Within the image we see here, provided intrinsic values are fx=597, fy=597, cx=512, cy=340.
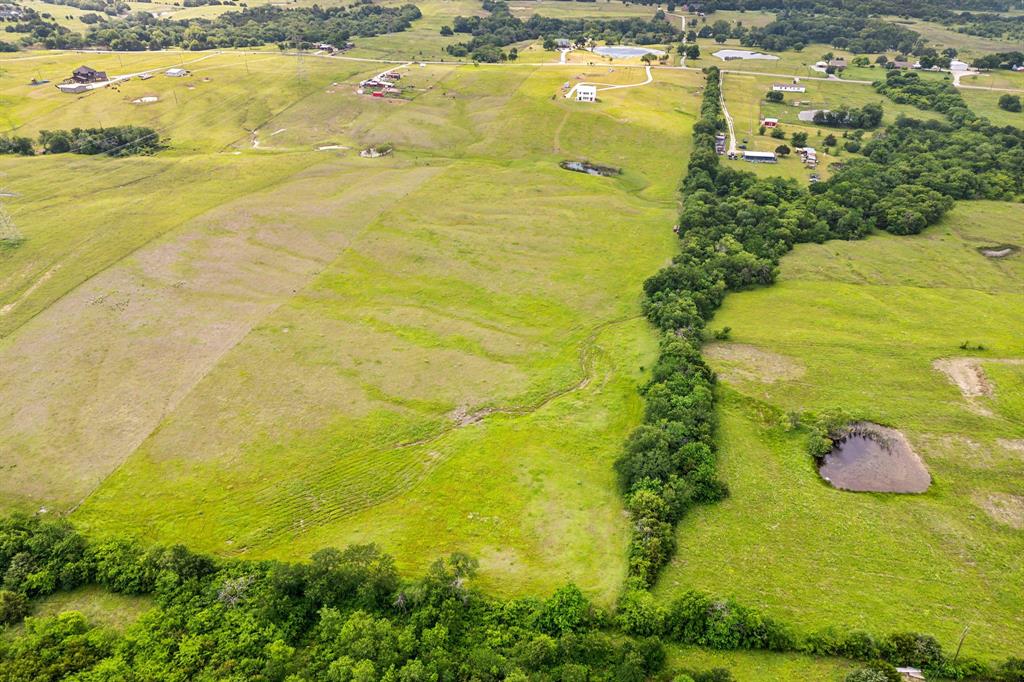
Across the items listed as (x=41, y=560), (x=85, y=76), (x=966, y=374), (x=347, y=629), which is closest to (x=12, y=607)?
(x=41, y=560)

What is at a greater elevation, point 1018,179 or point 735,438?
point 1018,179

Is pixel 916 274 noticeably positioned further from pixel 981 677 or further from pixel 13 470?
pixel 13 470

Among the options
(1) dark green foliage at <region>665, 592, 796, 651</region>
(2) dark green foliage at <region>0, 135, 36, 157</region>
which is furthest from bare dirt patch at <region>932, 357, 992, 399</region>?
(2) dark green foliage at <region>0, 135, 36, 157</region>

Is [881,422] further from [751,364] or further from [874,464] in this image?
[751,364]

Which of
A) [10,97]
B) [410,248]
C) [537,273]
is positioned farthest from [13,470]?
[10,97]

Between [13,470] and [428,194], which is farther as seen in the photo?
[428,194]

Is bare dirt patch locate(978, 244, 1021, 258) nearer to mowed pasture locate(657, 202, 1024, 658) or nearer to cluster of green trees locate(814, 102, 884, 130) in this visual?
mowed pasture locate(657, 202, 1024, 658)
